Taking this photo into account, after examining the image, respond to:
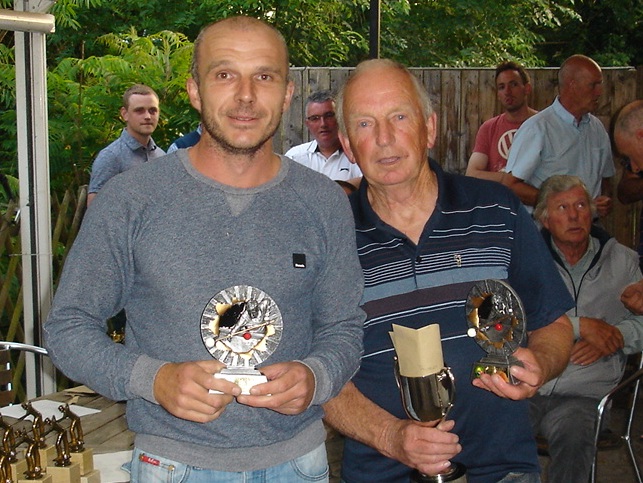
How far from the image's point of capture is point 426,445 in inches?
82.2

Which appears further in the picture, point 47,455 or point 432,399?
point 47,455

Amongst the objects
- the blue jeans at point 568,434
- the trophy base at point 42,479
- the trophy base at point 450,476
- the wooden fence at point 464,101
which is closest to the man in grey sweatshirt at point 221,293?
the trophy base at point 450,476

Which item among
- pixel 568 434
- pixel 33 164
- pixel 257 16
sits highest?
pixel 257 16

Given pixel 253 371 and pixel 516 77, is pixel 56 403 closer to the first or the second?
pixel 253 371

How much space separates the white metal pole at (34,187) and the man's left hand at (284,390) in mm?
3567

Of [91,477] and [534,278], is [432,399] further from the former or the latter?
[91,477]

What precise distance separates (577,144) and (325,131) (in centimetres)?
173

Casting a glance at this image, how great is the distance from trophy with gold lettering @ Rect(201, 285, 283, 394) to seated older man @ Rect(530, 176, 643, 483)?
259 cm

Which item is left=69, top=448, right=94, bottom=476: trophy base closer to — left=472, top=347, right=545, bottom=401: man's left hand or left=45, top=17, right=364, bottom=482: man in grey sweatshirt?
left=45, top=17, right=364, bottom=482: man in grey sweatshirt

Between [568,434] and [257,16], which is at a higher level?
[257,16]

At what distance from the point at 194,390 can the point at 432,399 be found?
1.76 feet

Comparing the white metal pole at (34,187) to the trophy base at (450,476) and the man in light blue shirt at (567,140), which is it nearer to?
the man in light blue shirt at (567,140)

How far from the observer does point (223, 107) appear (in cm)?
209

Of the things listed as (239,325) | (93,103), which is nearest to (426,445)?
(239,325)
